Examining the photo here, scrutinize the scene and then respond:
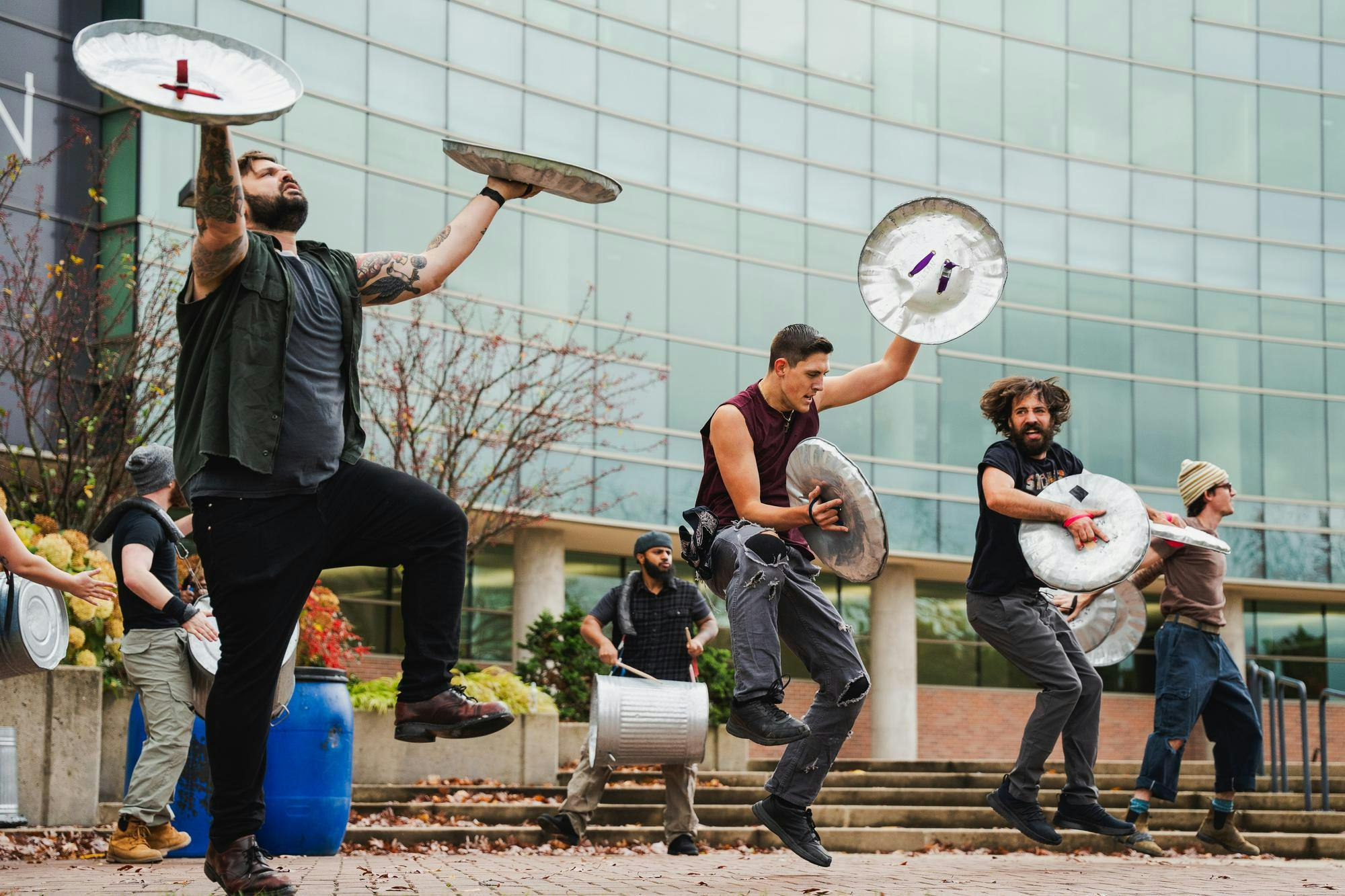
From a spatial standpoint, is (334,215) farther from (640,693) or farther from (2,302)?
(640,693)

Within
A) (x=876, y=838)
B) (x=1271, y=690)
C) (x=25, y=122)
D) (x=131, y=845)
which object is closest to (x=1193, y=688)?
(x=876, y=838)

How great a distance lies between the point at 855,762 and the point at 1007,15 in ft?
72.4

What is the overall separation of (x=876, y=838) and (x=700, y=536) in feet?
19.2

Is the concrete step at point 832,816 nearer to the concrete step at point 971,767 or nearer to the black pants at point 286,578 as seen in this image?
the concrete step at point 971,767

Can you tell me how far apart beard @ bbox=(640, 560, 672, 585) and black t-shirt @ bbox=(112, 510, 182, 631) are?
12.6 feet

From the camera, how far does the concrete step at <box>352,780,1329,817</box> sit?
13602 millimetres

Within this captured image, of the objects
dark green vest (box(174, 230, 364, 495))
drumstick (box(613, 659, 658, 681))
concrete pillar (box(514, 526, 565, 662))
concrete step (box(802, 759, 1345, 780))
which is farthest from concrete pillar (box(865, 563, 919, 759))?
dark green vest (box(174, 230, 364, 495))

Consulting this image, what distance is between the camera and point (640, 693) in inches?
408

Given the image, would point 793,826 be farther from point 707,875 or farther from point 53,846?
point 53,846

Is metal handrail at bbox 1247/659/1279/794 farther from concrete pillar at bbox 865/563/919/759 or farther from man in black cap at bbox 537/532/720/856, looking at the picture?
concrete pillar at bbox 865/563/919/759

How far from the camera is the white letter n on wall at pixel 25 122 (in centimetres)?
2394

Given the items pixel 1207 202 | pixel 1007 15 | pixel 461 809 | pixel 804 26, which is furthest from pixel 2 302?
pixel 1207 202

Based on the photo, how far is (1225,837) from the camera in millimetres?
10266

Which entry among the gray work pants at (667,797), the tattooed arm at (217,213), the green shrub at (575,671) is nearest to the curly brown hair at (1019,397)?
the gray work pants at (667,797)
